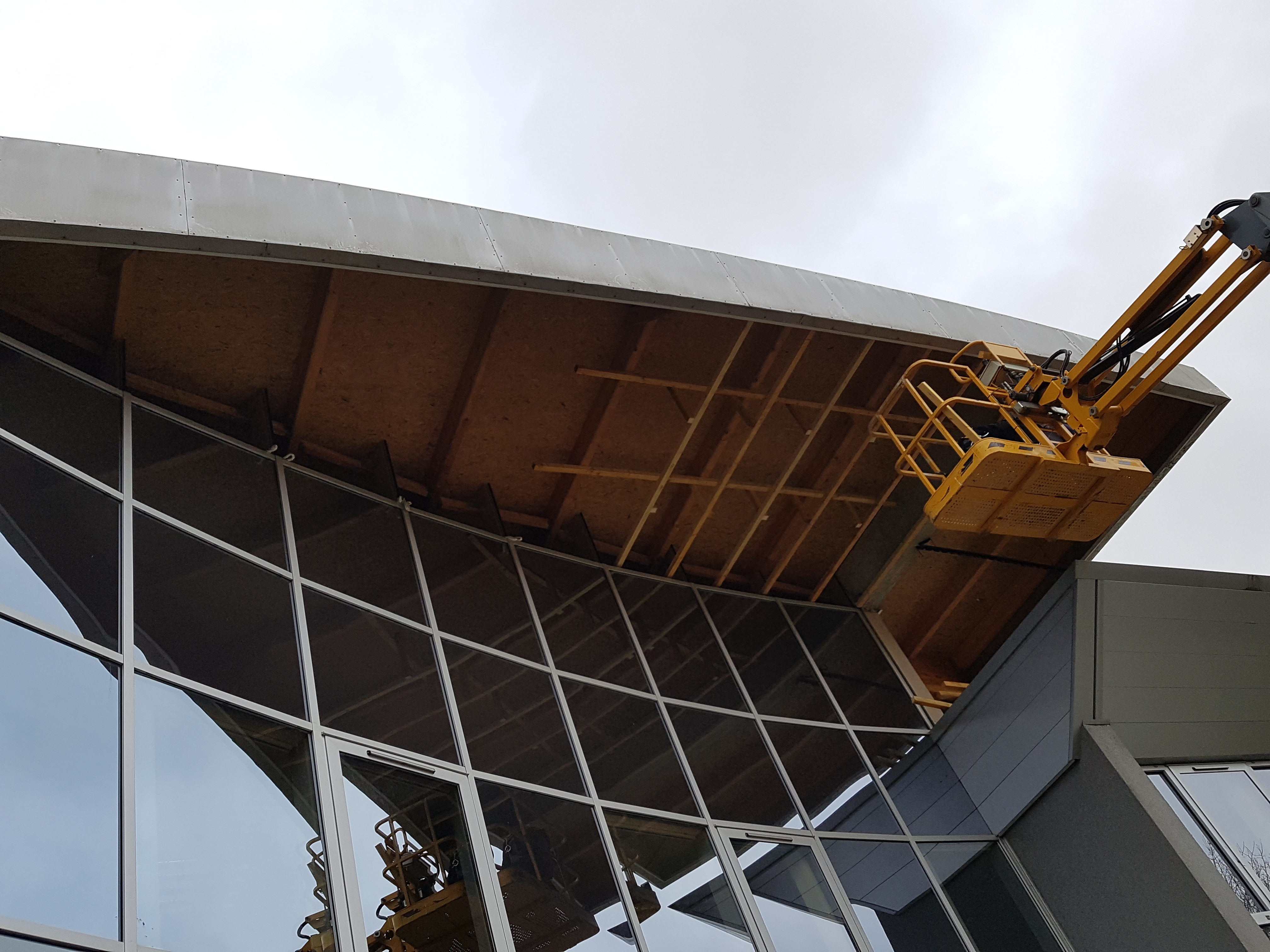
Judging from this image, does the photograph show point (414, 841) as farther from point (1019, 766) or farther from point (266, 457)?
point (1019, 766)

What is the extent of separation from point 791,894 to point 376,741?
5.08 m

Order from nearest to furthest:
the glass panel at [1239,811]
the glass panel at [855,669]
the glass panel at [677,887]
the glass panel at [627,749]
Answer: the glass panel at [677,887] → the glass panel at [627,749] → the glass panel at [1239,811] → the glass panel at [855,669]

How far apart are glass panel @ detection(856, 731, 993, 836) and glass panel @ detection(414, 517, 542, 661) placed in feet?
17.5

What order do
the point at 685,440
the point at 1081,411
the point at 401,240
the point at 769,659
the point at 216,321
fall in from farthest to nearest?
the point at 769,659, the point at 685,440, the point at 1081,411, the point at 216,321, the point at 401,240

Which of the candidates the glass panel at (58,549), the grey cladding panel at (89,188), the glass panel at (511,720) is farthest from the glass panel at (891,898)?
the grey cladding panel at (89,188)

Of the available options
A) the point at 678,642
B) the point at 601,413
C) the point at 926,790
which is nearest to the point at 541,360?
the point at 601,413

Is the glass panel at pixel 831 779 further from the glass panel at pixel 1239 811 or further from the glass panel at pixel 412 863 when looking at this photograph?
the glass panel at pixel 412 863

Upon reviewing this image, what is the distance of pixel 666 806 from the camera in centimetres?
1177

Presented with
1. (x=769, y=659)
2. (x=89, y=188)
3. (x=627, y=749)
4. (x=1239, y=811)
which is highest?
(x=89, y=188)

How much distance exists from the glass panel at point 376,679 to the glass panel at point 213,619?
0.32m

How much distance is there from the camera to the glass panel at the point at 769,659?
1475 cm

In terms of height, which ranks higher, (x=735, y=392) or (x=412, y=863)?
(x=735, y=392)

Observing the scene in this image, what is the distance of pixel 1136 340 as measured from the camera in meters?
12.1

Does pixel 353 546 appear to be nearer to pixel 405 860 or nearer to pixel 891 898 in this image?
pixel 405 860
